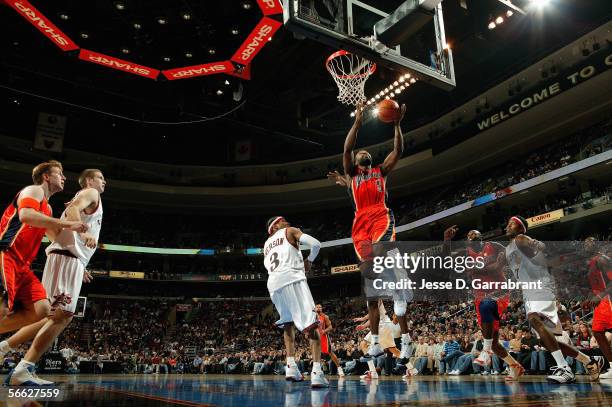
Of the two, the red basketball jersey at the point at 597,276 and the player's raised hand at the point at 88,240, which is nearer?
the player's raised hand at the point at 88,240

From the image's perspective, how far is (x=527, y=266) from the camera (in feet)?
20.2

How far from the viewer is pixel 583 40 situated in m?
21.5

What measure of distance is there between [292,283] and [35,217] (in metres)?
2.90

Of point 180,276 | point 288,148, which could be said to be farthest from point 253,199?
point 180,276

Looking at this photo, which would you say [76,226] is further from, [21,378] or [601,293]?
[601,293]

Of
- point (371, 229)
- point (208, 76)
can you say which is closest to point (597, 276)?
point (371, 229)

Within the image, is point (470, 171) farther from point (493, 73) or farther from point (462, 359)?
point (462, 359)

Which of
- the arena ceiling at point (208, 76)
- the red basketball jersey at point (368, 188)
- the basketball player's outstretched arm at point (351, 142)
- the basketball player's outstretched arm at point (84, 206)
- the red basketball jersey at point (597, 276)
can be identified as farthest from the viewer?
the arena ceiling at point (208, 76)

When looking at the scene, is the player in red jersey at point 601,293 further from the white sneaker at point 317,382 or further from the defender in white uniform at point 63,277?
the defender in white uniform at point 63,277

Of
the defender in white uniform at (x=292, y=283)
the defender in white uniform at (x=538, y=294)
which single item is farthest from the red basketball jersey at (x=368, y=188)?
the defender in white uniform at (x=538, y=294)

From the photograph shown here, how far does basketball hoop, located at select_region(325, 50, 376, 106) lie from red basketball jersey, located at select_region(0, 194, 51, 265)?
21.3ft

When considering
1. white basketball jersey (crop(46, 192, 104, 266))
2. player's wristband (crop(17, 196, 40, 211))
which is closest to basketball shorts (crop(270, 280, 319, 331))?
white basketball jersey (crop(46, 192, 104, 266))

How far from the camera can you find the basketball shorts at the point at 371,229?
20.3ft

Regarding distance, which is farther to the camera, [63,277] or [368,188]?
[368,188]
